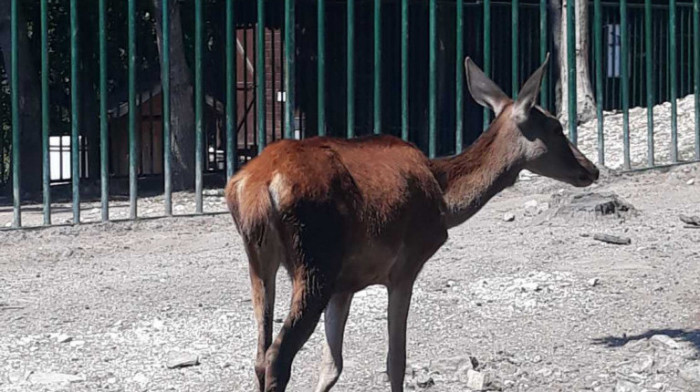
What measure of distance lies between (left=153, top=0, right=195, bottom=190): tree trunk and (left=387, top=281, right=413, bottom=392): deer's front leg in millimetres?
7504

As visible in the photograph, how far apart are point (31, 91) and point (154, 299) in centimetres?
663

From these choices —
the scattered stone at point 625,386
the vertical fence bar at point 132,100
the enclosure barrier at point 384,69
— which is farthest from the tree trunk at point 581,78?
the scattered stone at point 625,386

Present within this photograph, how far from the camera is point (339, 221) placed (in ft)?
21.2

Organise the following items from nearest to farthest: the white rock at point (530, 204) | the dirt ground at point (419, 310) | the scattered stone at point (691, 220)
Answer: the dirt ground at point (419, 310) < the scattered stone at point (691, 220) < the white rock at point (530, 204)

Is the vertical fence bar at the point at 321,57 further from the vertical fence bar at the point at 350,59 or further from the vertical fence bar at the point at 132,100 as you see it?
the vertical fence bar at the point at 132,100

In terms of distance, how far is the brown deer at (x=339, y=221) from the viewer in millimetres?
6332

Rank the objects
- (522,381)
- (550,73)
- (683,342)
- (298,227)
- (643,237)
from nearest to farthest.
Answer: (298,227)
(522,381)
(683,342)
(643,237)
(550,73)

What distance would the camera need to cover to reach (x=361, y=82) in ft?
59.6

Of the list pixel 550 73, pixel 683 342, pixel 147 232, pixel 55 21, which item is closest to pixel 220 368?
pixel 683 342

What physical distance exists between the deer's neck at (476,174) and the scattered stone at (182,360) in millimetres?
1788

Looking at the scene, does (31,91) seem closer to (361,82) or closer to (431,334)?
(361,82)

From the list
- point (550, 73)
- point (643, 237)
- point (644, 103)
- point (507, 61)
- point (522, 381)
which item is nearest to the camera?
point (522, 381)

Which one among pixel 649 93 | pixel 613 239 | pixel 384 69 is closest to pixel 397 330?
pixel 613 239

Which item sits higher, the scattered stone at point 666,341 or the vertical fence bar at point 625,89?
the vertical fence bar at point 625,89
